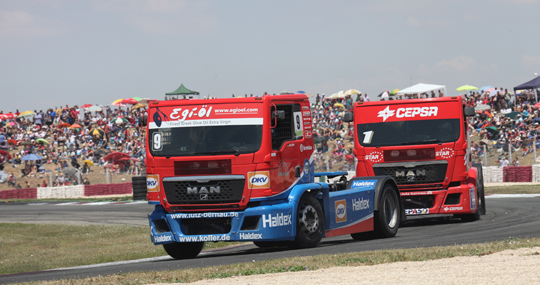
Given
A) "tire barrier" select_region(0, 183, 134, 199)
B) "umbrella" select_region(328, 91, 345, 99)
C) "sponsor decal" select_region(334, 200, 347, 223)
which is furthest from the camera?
"umbrella" select_region(328, 91, 345, 99)

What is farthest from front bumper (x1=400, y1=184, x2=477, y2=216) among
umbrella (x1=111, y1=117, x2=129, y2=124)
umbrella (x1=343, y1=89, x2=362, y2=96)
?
umbrella (x1=111, y1=117, x2=129, y2=124)

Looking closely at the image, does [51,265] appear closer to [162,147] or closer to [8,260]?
[8,260]

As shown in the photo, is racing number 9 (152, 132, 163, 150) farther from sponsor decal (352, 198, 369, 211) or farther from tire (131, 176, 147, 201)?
tire (131, 176, 147, 201)

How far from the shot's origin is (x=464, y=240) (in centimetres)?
1149

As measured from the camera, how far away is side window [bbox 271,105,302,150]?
10977 mm

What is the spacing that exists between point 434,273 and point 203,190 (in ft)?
14.7

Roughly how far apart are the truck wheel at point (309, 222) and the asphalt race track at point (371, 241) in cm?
21

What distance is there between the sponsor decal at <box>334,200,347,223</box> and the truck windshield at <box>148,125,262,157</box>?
2198mm

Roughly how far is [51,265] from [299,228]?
15.9ft

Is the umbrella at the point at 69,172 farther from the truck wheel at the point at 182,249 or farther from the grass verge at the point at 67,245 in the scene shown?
the truck wheel at the point at 182,249

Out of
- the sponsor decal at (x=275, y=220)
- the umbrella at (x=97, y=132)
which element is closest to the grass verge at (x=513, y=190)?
the sponsor decal at (x=275, y=220)

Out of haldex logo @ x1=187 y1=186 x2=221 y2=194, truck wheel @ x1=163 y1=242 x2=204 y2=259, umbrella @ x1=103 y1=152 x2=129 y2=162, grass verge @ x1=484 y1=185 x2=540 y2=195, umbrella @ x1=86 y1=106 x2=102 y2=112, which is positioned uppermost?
umbrella @ x1=86 y1=106 x2=102 y2=112

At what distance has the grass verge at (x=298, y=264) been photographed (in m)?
Answer: 8.31

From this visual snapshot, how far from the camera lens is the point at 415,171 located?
48.5ft
